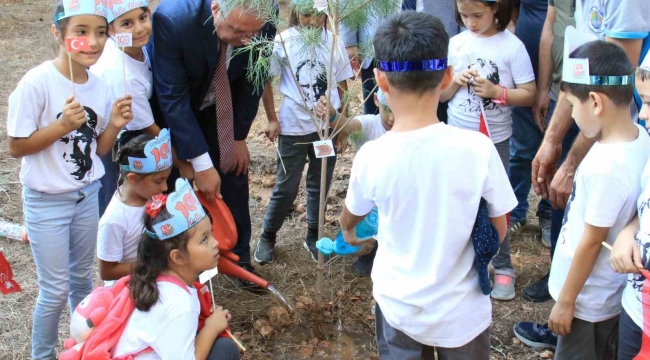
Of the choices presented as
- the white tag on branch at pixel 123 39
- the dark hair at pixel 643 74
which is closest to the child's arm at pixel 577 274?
the dark hair at pixel 643 74

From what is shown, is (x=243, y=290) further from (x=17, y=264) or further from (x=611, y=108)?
(x=611, y=108)

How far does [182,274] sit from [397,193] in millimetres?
952

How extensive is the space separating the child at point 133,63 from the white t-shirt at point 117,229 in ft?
1.38

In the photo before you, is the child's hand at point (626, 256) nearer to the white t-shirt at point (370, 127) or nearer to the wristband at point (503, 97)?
the wristband at point (503, 97)

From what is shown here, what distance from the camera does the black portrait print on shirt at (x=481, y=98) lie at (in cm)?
327

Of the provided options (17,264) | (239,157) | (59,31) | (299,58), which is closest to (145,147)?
(59,31)

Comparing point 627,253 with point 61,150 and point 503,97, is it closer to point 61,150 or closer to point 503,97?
point 503,97

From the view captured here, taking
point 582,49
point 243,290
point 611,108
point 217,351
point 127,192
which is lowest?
point 243,290

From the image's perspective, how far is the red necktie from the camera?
309 centimetres

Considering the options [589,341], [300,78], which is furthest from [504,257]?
[300,78]

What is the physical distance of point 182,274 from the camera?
2355 millimetres

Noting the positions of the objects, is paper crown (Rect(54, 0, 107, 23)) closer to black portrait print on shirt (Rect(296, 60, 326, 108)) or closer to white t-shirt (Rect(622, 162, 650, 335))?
black portrait print on shirt (Rect(296, 60, 326, 108))

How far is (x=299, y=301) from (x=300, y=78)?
46.6 inches

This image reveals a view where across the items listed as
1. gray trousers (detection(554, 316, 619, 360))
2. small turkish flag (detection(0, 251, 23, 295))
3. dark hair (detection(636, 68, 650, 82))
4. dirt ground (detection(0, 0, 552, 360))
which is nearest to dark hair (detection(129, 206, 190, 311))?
small turkish flag (detection(0, 251, 23, 295))
